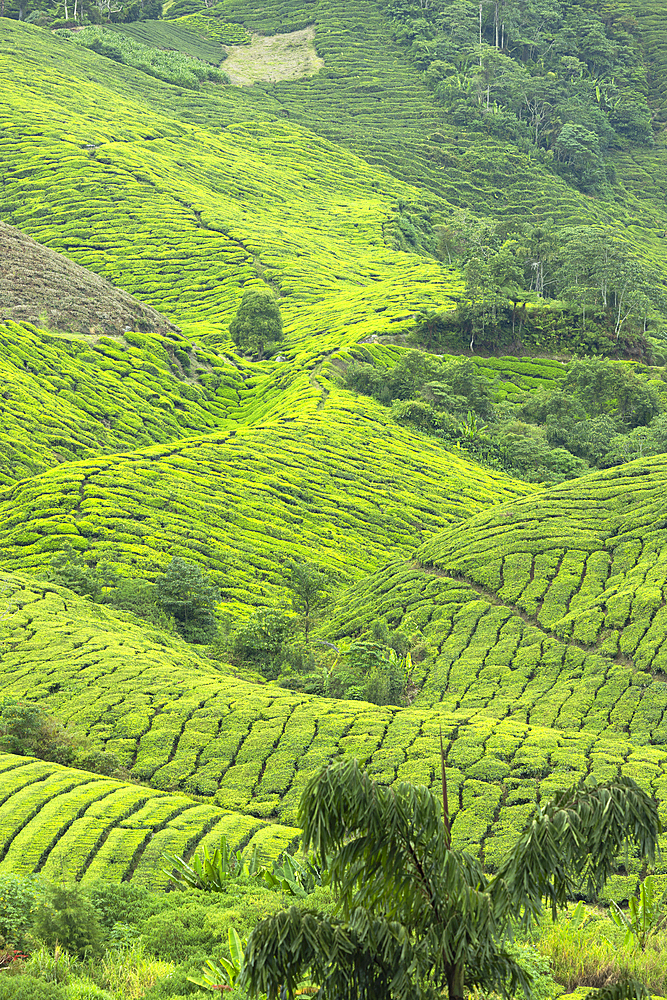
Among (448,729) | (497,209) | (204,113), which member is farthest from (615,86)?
(448,729)

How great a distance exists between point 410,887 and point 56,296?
7418 cm

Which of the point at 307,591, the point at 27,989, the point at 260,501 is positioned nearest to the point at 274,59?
the point at 260,501

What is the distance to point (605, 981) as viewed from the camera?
1446 centimetres

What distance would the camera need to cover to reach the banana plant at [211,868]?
18.8 metres

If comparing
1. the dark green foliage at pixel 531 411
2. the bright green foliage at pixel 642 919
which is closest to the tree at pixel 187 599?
the bright green foliage at pixel 642 919

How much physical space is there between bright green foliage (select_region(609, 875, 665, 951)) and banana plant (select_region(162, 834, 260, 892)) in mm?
7126

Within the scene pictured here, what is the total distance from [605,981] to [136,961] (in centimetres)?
709

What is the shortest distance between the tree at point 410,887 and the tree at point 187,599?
34.7 metres

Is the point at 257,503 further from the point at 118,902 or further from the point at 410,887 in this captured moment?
the point at 410,887

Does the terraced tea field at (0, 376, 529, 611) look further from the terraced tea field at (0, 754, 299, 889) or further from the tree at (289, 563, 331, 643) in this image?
the terraced tea field at (0, 754, 299, 889)

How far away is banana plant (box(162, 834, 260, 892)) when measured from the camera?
61.8ft

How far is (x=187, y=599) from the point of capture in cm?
4397

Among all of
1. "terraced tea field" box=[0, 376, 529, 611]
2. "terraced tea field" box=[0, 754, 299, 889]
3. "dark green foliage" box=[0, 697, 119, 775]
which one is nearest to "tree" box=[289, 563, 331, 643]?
"terraced tea field" box=[0, 376, 529, 611]

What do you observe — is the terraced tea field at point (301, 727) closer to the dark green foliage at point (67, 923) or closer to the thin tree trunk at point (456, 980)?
the dark green foliage at point (67, 923)
